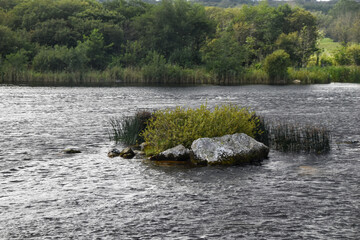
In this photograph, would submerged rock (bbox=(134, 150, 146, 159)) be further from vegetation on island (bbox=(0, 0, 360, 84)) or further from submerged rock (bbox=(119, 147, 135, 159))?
vegetation on island (bbox=(0, 0, 360, 84))

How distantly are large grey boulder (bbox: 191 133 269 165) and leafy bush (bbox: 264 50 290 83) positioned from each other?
70.8 m

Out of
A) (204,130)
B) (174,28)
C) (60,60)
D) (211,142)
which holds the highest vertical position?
(174,28)

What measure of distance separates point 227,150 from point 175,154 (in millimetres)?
2576

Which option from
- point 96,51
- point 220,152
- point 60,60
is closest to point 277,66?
point 96,51

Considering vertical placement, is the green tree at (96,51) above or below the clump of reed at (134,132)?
above

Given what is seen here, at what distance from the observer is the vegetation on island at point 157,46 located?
95.1m

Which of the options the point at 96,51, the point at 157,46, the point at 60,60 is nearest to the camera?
the point at 60,60

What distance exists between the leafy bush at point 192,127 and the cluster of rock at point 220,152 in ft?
2.41

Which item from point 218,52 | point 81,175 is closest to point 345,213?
→ point 81,175

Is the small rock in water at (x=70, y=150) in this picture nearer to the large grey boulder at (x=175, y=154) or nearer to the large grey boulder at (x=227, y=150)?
the large grey boulder at (x=175, y=154)

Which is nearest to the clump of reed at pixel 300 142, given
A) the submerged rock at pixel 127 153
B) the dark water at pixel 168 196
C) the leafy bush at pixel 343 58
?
the dark water at pixel 168 196

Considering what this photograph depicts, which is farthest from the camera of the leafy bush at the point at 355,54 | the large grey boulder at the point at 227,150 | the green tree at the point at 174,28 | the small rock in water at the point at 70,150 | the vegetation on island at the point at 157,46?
the green tree at the point at 174,28

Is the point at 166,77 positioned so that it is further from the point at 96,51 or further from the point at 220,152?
the point at 220,152

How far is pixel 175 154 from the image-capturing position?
72.2 ft
